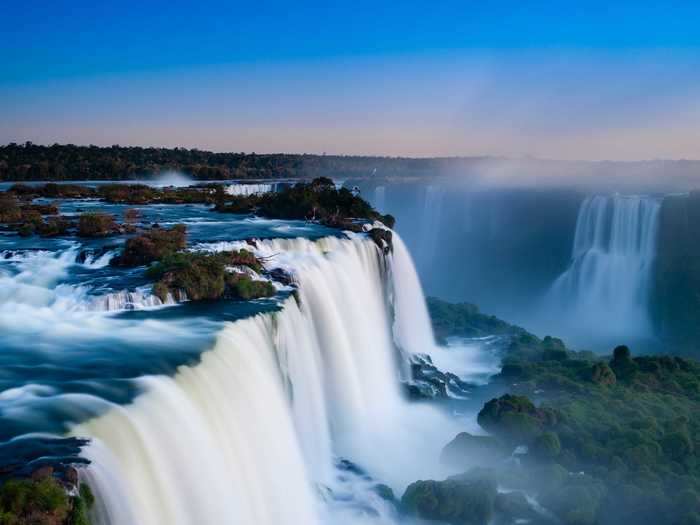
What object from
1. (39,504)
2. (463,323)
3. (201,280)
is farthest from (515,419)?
(463,323)

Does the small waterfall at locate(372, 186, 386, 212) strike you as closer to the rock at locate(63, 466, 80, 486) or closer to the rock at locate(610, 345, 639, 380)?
the rock at locate(610, 345, 639, 380)

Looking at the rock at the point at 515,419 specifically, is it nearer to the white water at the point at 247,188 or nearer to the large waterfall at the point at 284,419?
the large waterfall at the point at 284,419

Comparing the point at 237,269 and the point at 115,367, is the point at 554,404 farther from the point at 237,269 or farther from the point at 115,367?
the point at 115,367

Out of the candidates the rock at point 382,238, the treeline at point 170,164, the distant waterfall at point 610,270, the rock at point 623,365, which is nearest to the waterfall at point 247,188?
the treeline at point 170,164

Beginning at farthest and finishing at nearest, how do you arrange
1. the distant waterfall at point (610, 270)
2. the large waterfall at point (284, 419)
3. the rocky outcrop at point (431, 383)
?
1. the distant waterfall at point (610, 270)
2. the rocky outcrop at point (431, 383)
3. the large waterfall at point (284, 419)

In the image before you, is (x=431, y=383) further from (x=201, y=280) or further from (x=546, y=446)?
(x=201, y=280)

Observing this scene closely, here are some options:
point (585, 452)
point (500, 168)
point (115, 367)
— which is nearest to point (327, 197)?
point (585, 452)
